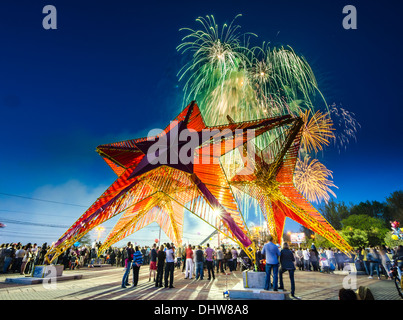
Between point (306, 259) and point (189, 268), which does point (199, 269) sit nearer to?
point (189, 268)

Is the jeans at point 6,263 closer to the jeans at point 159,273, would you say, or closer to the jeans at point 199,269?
the jeans at point 159,273

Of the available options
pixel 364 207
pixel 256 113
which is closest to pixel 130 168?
pixel 256 113

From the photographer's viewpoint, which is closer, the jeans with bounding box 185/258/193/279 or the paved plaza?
the paved plaza

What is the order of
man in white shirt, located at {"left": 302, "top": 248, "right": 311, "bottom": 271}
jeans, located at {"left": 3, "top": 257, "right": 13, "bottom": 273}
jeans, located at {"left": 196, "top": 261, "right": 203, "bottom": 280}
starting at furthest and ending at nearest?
man in white shirt, located at {"left": 302, "top": 248, "right": 311, "bottom": 271} < jeans, located at {"left": 3, "top": 257, "right": 13, "bottom": 273} < jeans, located at {"left": 196, "top": 261, "right": 203, "bottom": 280}

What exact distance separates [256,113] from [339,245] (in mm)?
11869

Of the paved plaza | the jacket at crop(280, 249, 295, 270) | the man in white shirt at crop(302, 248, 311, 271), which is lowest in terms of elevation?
the man in white shirt at crop(302, 248, 311, 271)

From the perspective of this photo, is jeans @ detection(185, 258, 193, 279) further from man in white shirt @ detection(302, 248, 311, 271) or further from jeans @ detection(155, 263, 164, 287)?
man in white shirt @ detection(302, 248, 311, 271)

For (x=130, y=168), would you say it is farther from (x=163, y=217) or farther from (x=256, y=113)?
(x=256, y=113)

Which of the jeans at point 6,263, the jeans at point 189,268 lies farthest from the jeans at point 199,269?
the jeans at point 6,263

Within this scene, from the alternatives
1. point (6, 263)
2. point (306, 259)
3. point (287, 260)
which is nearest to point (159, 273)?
point (287, 260)

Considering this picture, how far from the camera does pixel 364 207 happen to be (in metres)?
67.7

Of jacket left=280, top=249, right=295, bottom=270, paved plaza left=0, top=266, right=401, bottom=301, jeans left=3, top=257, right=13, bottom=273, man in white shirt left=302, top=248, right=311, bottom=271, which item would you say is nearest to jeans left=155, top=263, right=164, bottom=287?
paved plaza left=0, top=266, right=401, bottom=301

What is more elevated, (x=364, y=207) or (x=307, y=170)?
(x=307, y=170)
